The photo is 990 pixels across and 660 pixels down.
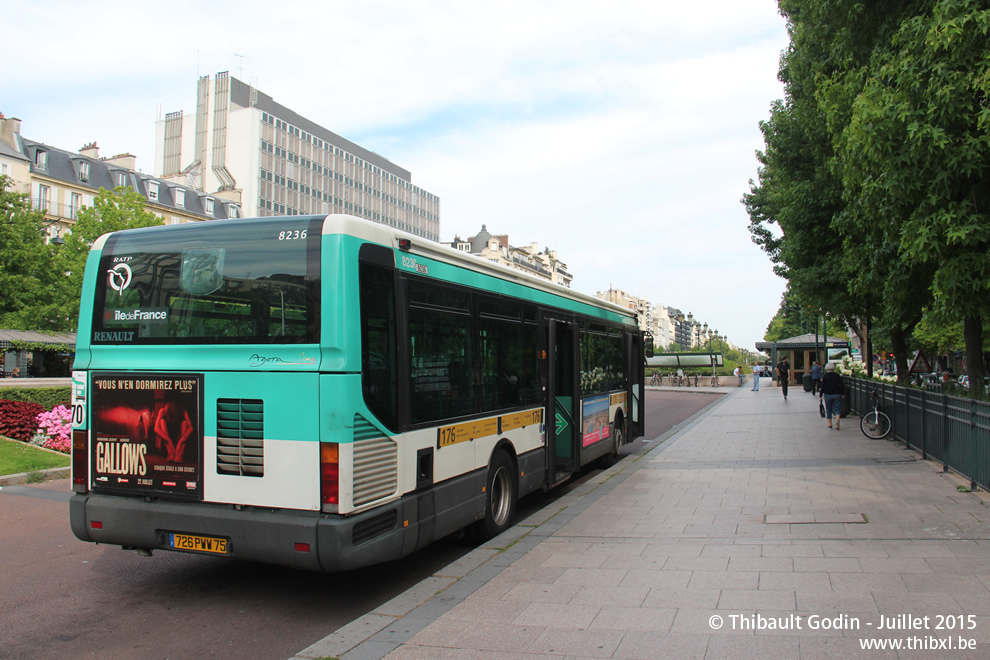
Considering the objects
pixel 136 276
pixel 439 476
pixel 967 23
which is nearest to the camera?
pixel 136 276

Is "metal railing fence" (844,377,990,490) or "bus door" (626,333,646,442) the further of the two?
"bus door" (626,333,646,442)

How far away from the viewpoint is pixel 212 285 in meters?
5.24

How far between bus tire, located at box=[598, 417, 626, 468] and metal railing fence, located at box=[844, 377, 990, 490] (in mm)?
4805

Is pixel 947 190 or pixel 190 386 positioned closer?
pixel 190 386

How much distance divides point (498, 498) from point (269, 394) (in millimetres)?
3233

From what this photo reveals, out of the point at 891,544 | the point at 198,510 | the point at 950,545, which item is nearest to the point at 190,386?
the point at 198,510

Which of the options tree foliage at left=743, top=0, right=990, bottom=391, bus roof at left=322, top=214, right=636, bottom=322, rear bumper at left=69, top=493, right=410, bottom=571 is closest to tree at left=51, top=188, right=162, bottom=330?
tree foliage at left=743, top=0, right=990, bottom=391

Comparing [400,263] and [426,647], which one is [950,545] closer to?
[426,647]

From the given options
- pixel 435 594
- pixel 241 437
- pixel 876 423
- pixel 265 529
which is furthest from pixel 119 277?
pixel 876 423

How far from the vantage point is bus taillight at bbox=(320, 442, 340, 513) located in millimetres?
4723

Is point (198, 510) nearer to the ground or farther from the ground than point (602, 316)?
nearer to the ground

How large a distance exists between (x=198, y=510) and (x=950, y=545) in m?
6.01

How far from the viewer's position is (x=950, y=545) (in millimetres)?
6102

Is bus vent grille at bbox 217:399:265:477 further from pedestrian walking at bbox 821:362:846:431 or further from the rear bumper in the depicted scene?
pedestrian walking at bbox 821:362:846:431
